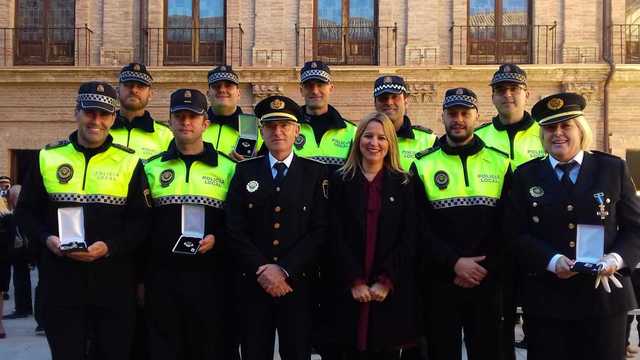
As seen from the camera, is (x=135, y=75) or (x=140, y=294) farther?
(x=135, y=75)

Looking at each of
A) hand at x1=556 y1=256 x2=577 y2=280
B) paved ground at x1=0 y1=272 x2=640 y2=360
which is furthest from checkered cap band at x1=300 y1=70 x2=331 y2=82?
paved ground at x1=0 y1=272 x2=640 y2=360

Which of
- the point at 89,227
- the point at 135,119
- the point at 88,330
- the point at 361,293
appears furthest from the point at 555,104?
the point at 135,119

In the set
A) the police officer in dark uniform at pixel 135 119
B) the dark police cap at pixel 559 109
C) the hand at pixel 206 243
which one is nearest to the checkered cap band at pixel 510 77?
the dark police cap at pixel 559 109

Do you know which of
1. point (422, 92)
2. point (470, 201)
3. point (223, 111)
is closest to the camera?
point (470, 201)

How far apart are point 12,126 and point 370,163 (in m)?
13.9

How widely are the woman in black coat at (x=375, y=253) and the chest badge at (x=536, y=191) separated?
0.77 m

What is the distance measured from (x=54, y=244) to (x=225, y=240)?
1106 millimetres

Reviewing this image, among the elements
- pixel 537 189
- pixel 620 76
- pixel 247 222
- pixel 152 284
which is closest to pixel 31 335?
pixel 152 284

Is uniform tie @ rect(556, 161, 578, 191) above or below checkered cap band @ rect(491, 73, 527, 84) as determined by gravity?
below

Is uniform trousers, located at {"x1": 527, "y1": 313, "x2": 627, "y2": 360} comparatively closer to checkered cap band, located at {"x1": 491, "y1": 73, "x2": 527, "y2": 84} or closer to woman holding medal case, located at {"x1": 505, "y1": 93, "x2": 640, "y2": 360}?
woman holding medal case, located at {"x1": 505, "y1": 93, "x2": 640, "y2": 360}

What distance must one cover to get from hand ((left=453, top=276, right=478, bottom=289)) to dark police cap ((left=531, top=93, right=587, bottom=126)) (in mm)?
1139

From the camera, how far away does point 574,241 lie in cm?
372

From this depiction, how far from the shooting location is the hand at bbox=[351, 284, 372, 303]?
159 inches

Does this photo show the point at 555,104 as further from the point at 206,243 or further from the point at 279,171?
the point at 206,243
